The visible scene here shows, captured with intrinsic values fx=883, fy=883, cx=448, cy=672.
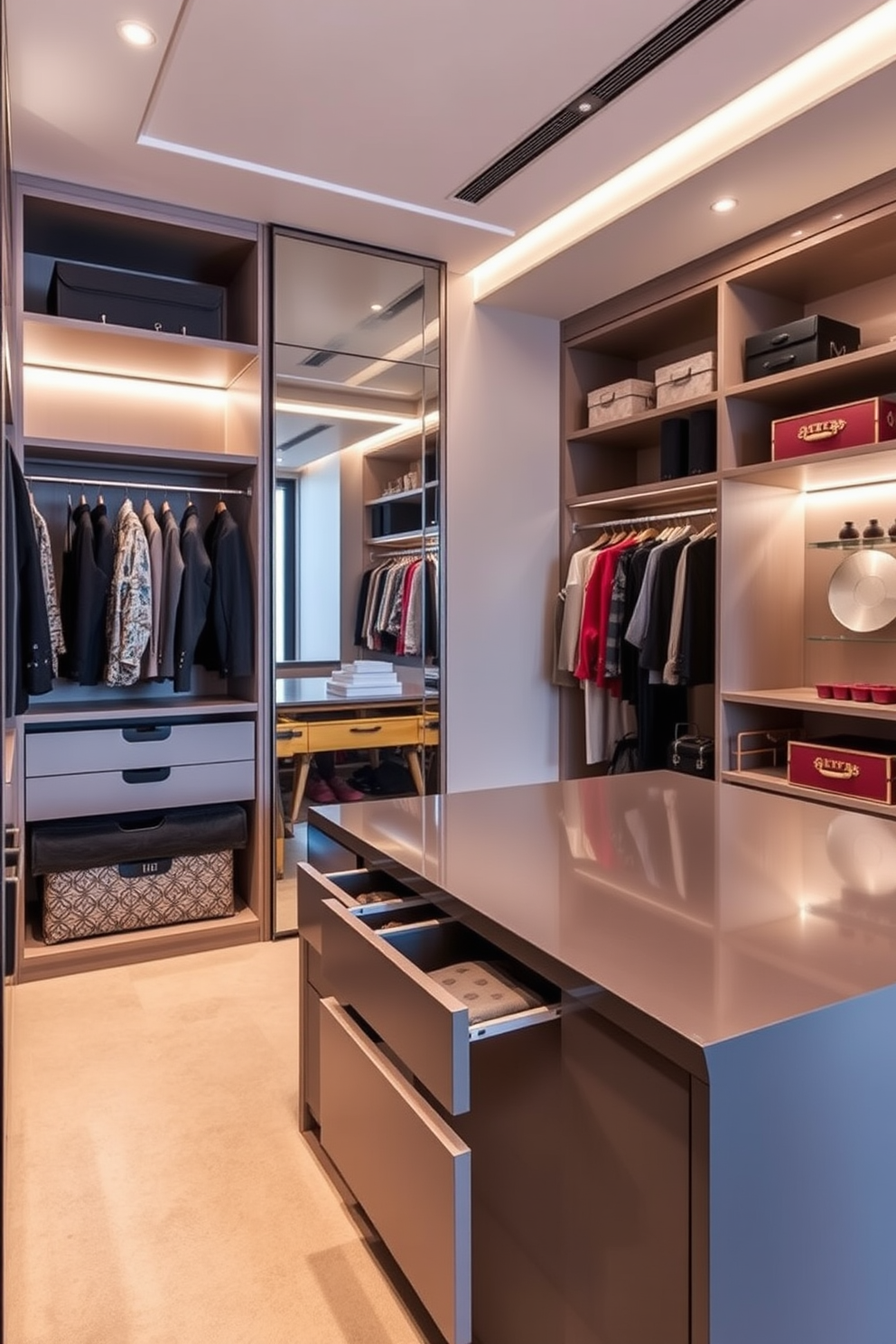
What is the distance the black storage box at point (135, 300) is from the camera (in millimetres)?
3152

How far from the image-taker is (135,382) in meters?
3.63

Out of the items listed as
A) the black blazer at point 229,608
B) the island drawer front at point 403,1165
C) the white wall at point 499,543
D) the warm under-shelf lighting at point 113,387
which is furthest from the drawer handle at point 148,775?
the island drawer front at point 403,1165

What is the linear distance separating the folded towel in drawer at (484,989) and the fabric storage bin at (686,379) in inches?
102

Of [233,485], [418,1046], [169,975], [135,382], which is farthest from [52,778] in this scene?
[418,1046]

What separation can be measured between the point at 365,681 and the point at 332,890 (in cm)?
199

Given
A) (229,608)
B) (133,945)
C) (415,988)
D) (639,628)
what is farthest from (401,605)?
(415,988)

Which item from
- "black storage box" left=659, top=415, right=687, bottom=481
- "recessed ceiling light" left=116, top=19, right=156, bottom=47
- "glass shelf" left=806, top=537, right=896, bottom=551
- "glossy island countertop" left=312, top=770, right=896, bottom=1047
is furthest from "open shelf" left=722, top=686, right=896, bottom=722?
"recessed ceiling light" left=116, top=19, right=156, bottom=47

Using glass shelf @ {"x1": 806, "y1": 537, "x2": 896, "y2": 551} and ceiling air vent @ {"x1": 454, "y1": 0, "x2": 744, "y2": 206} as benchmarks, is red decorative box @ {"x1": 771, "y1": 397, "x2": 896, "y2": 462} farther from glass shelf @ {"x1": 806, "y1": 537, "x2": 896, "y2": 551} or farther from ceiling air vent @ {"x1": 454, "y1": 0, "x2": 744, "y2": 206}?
ceiling air vent @ {"x1": 454, "y1": 0, "x2": 744, "y2": 206}

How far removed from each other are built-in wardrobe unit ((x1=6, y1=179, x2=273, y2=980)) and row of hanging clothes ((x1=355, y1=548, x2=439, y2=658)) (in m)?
0.45

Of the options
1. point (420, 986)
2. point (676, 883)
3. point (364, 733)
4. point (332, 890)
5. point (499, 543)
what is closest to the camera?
point (420, 986)

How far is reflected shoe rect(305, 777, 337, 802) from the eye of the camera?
11.6ft

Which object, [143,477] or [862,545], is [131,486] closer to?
[143,477]

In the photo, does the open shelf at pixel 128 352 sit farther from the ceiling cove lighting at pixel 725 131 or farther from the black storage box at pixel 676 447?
the black storage box at pixel 676 447

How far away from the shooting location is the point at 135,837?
3.19 meters
